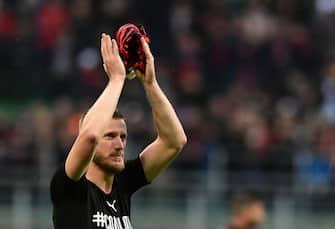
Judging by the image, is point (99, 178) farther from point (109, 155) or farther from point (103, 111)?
point (103, 111)

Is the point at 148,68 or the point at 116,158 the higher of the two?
the point at 148,68

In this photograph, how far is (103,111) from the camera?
21.6ft

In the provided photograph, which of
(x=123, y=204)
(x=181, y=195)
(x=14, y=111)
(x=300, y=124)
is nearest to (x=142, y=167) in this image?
(x=123, y=204)

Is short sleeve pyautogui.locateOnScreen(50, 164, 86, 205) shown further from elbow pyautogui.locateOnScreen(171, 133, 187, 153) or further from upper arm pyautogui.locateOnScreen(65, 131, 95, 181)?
elbow pyautogui.locateOnScreen(171, 133, 187, 153)

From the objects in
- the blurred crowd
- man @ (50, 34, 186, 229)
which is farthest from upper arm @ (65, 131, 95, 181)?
the blurred crowd

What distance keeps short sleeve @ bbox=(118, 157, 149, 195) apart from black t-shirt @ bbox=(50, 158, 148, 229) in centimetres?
11

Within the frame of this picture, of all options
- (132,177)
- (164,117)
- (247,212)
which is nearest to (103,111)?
(164,117)

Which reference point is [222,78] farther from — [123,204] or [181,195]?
[123,204]

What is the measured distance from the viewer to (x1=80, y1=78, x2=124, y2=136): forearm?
652 centimetres

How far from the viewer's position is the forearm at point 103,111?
652 cm

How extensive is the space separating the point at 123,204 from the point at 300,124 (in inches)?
A: 364

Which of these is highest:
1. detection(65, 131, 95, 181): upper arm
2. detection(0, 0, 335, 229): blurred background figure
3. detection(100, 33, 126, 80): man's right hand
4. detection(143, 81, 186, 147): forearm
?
detection(0, 0, 335, 229): blurred background figure

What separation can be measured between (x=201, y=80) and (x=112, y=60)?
36.5ft

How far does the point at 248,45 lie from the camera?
18.3m
